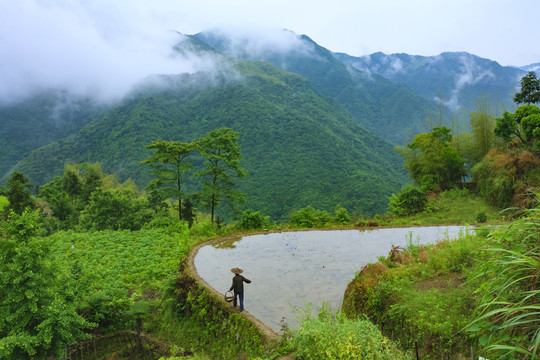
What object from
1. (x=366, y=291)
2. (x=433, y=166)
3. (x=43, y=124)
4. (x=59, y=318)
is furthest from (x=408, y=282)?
(x=43, y=124)

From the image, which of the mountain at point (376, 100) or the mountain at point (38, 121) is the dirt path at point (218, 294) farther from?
the mountain at point (376, 100)

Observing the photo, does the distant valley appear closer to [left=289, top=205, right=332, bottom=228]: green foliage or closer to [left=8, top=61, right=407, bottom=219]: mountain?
[left=8, top=61, right=407, bottom=219]: mountain

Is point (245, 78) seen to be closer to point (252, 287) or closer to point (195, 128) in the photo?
point (195, 128)

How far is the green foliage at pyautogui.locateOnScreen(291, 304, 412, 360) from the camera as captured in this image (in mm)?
4625

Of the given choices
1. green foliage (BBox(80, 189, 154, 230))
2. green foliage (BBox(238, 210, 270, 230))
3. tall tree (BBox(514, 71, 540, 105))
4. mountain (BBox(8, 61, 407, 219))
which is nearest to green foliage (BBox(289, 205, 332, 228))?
green foliage (BBox(238, 210, 270, 230))

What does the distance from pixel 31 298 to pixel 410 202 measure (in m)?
20.7

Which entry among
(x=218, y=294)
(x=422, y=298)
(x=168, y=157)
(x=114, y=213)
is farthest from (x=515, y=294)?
(x=114, y=213)

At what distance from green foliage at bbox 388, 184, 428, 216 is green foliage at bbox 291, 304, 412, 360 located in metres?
17.7

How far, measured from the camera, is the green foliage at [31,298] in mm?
6922

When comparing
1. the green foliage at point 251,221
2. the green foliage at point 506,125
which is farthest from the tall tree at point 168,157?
the green foliage at point 506,125

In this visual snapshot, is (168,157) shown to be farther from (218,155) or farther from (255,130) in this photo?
(255,130)

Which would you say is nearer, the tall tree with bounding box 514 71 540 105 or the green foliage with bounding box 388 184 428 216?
the green foliage with bounding box 388 184 428 216

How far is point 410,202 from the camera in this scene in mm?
21812

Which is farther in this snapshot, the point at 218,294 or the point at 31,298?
the point at 218,294
